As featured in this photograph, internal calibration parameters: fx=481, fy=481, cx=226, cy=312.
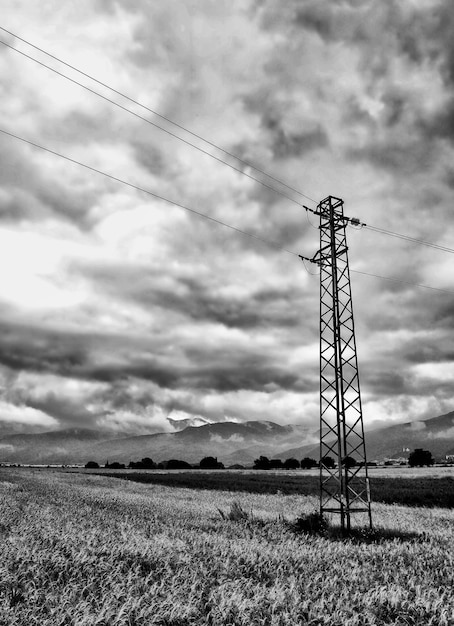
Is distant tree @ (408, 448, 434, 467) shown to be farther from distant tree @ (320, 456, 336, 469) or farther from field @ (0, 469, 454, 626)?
field @ (0, 469, 454, 626)

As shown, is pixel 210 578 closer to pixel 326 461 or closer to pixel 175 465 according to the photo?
pixel 326 461

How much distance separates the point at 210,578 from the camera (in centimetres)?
962

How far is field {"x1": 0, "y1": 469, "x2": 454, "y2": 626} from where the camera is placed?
25.1ft

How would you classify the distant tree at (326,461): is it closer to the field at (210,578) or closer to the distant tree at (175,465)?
the field at (210,578)

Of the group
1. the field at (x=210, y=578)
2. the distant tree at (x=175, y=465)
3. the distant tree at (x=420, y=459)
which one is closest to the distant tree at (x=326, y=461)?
the field at (x=210, y=578)

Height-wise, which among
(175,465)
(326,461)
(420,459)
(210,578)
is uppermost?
(326,461)

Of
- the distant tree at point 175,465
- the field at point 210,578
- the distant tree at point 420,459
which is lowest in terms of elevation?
the distant tree at point 175,465

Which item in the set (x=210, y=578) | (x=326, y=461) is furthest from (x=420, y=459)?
(x=210, y=578)

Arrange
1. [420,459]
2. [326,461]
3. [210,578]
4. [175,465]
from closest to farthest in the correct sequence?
1. [210,578]
2. [326,461]
3. [420,459]
4. [175,465]

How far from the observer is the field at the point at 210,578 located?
7.66m

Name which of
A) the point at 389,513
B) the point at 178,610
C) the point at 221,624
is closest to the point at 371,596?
the point at 221,624

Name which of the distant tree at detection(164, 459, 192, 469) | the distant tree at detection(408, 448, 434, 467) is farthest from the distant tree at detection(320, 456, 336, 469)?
the distant tree at detection(164, 459, 192, 469)

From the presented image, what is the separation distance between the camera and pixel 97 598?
8.26 meters

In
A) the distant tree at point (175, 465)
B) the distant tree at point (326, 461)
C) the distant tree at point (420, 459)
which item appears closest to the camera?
the distant tree at point (326, 461)
